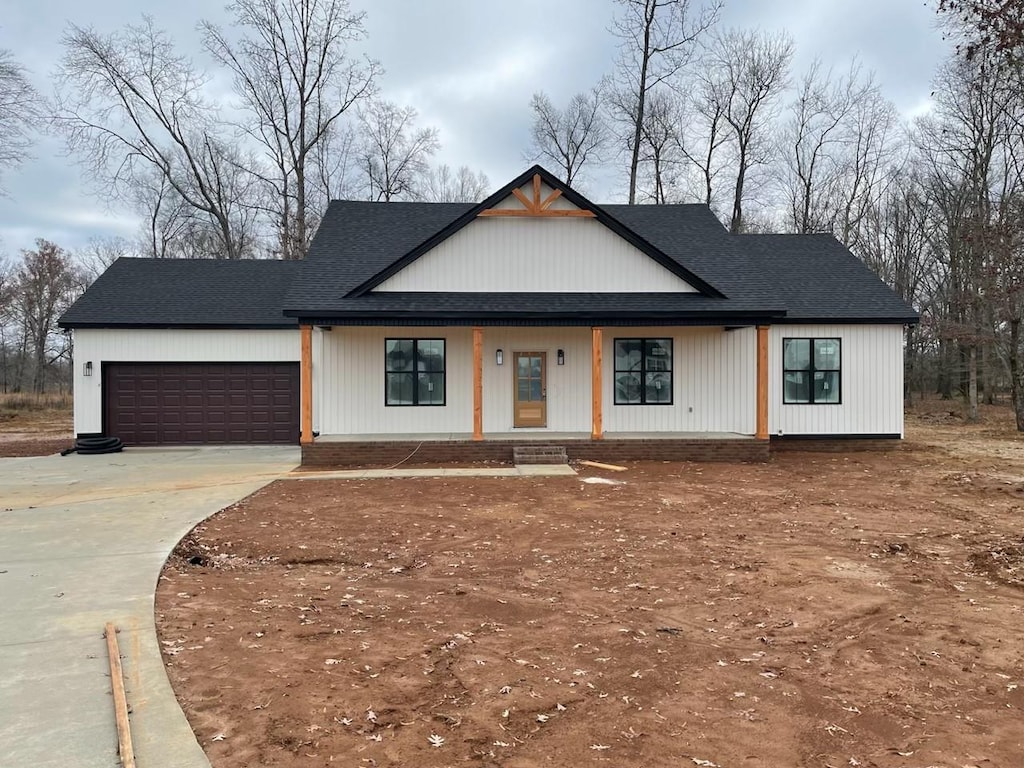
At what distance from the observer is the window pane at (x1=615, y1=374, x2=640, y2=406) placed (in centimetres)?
1558

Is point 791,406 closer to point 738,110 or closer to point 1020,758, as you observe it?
point 1020,758

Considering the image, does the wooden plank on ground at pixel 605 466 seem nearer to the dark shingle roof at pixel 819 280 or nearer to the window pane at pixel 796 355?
the window pane at pixel 796 355

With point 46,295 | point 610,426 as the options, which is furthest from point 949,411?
point 46,295

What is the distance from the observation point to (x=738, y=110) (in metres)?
31.3

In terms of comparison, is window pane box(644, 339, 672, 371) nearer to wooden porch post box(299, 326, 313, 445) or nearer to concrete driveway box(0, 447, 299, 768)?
wooden porch post box(299, 326, 313, 445)

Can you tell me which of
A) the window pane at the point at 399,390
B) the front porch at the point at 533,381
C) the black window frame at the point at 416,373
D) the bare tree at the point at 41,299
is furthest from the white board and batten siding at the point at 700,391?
the bare tree at the point at 41,299

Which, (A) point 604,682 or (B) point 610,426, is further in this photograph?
(B) point 610,426

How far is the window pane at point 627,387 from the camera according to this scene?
15578mm

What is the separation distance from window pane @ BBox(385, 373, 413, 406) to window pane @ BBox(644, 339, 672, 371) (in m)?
5.58

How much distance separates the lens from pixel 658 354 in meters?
15.6

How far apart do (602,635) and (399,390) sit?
445 inches

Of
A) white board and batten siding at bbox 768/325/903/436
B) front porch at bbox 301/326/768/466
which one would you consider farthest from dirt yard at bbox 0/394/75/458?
white board and batten siding at bbox 768/325/903/436

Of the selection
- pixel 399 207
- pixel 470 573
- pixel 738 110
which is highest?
pixel 738 110

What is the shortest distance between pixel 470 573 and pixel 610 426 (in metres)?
Result: 9.62
